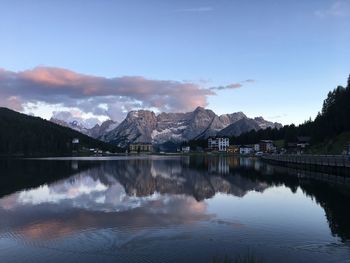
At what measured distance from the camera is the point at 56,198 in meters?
46.1

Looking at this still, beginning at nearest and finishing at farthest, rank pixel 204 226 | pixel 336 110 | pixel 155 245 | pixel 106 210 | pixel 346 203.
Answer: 1. pixel 155 245
2. pixel 204 226
3. pixel 106 210
4. pixel 346 203
5. pixel 336 110

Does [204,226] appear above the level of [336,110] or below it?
below

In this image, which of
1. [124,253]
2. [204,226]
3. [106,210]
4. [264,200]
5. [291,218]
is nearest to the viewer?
[124,253]

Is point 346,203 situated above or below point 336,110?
below

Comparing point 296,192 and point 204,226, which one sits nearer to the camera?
point 204,226

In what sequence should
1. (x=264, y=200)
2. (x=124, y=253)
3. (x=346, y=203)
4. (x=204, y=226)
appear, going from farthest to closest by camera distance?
1. (x=264, y=200)
2. (x=346, y=203)
3. (x=204, y=226)
4. (x=124, y=253)

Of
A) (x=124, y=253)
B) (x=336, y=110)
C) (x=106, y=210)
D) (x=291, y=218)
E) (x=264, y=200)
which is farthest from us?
(x=336, y=110)

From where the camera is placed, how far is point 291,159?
399ft

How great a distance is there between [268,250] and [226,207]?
1674 cm

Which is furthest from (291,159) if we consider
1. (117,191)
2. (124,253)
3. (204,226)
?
(124,253)

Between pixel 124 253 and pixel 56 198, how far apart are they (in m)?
26.6

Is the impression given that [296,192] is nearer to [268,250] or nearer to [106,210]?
[106,210]

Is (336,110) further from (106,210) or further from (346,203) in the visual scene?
(106,210)

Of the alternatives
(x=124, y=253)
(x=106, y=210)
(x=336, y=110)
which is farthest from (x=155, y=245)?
(x=336, y=110)
